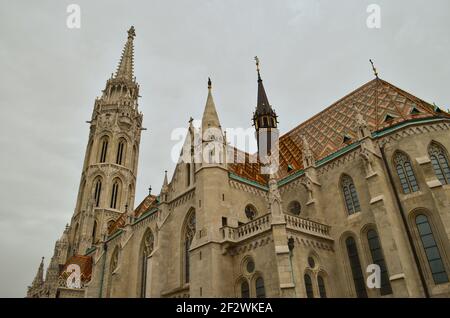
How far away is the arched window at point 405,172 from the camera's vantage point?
1877 centimetres

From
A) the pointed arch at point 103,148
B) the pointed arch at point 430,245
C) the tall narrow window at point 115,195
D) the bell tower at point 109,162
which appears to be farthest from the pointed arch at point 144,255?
the pointed arch at point 103,148

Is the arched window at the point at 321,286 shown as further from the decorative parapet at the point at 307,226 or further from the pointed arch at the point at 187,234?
the pointed arch at the point at 187,234

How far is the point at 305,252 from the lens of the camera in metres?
18.2

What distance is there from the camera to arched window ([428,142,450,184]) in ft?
60.0

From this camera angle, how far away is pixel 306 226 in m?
19.3

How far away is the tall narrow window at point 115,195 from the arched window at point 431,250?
127 ft

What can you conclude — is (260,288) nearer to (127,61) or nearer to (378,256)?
(378,256)

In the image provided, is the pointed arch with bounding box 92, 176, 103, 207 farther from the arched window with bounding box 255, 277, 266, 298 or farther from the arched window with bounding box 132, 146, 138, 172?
the arched window with bounding box 255, 277, 266, 298

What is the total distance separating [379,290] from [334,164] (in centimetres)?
783
